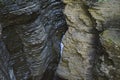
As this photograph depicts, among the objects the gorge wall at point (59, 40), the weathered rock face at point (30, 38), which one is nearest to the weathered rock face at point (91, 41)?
the gorge wall at point (59, 40)

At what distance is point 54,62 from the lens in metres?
5.93

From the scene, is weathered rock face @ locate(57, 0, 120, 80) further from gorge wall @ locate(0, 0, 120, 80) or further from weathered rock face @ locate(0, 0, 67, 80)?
weathered rock face @ locate(0, 0, 67, 80)

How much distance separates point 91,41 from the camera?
17.4 ft

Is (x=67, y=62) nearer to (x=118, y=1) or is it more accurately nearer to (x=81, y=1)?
(x=81, y=1)

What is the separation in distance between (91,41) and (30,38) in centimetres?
137

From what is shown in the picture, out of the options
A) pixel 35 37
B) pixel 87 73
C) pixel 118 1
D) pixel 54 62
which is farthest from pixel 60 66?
pixel 118 1

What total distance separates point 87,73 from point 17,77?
1.59m

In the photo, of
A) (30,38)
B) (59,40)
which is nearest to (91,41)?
(59,40)

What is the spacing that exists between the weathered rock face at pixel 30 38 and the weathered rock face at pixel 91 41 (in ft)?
0.99

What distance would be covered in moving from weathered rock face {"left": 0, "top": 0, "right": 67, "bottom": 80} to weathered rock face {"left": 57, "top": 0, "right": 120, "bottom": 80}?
0.30m

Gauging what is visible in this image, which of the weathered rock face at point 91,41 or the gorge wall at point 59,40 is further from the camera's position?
the weathered rock face at point 91,41

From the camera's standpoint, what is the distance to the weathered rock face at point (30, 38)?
13.6ft

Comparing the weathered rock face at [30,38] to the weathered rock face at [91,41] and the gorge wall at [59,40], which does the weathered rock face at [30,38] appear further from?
the weathered rock face at [91,41]

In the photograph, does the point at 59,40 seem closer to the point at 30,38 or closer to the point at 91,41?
the point at 91,41
